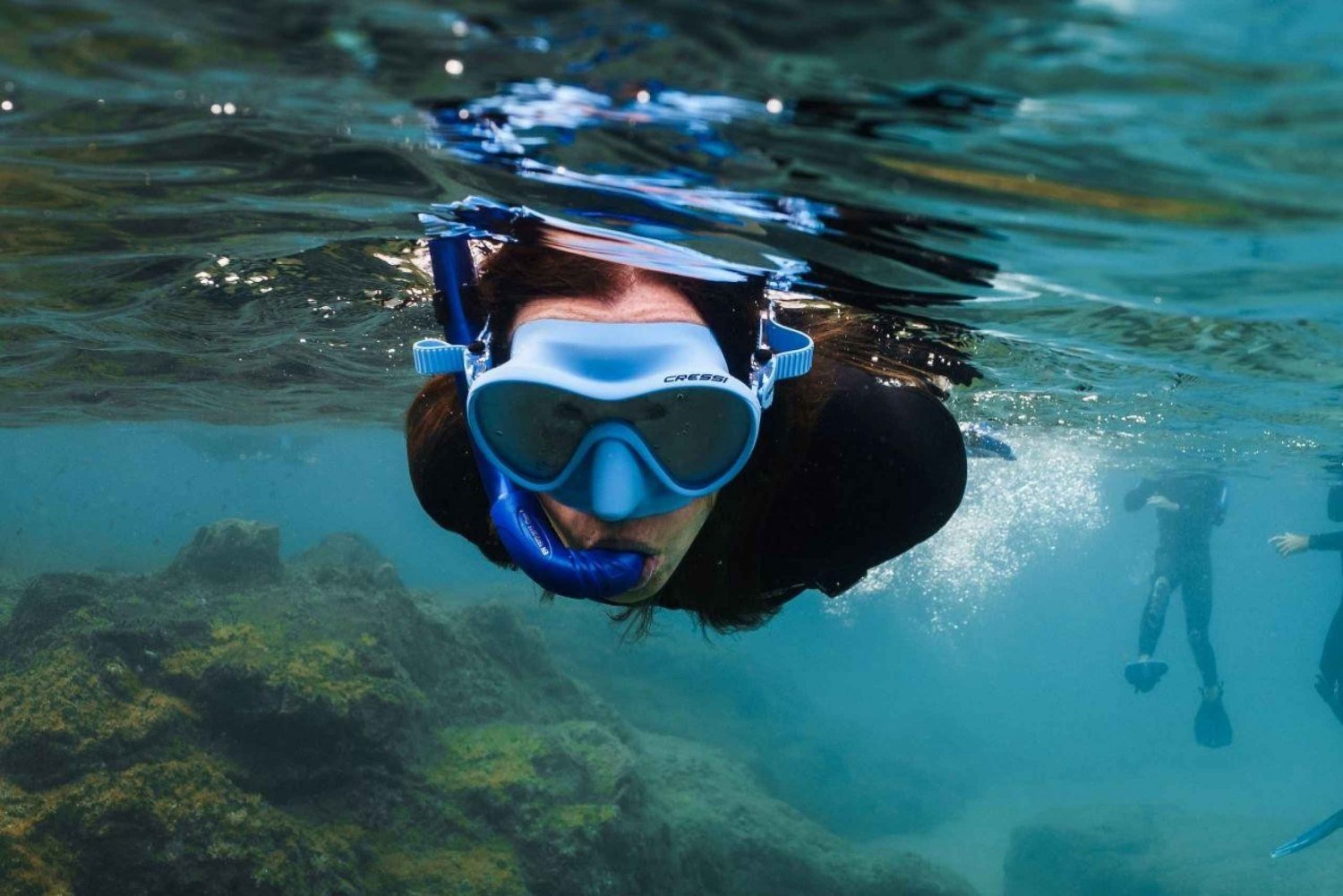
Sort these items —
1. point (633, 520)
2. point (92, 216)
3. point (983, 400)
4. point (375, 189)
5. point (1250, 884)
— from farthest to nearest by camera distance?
point (1250, 884) → point (983, 400) → point (92, 216) → point (375, 189) → point (633, 520)

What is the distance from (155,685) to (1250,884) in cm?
2890

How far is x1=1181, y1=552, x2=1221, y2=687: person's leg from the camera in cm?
2472

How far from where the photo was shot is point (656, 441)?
169 inches

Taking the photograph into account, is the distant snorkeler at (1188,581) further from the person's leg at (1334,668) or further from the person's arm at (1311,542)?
the person's arm at (1311,542)

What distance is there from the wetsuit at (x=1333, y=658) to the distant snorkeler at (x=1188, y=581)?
2507 millimetres

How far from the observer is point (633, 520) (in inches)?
171

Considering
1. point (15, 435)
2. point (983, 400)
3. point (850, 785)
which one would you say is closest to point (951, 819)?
point (850, 785)

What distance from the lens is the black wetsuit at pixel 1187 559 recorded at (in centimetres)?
2378

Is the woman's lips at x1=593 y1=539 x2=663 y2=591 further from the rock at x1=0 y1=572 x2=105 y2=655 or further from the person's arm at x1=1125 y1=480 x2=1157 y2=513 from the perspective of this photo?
the person's arm at x1=1125 y1=480 x2=1157 y2=513

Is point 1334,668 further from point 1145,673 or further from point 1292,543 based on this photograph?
point 1145,673

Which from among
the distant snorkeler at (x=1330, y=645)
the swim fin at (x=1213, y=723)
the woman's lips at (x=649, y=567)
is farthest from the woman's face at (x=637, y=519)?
the swim fin at (x=1213, y=723)

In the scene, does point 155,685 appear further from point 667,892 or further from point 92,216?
point 667,892

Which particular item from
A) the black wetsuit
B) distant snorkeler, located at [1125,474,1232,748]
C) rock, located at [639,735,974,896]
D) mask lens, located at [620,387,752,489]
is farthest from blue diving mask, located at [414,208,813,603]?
the black wetsuit

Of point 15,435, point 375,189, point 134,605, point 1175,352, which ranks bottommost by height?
point 15,435
